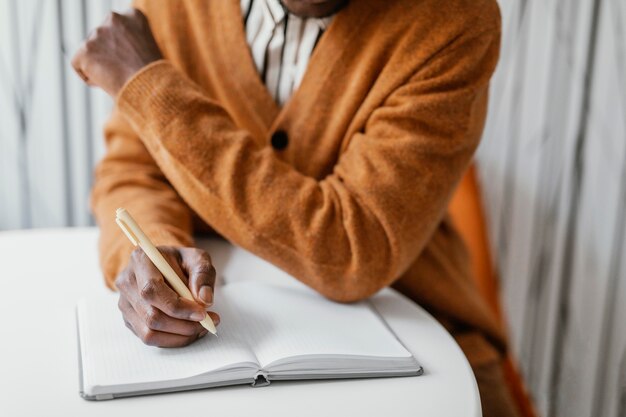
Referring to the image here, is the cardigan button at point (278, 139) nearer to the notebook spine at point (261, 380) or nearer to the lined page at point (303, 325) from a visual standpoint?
the lined page at point (303, 325)

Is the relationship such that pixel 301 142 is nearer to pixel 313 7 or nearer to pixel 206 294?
pixel 313 7

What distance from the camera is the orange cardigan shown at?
96 cm

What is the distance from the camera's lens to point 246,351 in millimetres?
789

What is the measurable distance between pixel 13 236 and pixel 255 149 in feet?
1.58

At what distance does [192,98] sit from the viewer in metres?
0.97

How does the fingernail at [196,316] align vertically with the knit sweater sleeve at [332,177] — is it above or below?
below

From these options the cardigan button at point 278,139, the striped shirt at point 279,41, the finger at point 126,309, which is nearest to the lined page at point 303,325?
the finger at point 126,309

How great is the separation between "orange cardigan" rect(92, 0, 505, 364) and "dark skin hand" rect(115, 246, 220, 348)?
13 cm

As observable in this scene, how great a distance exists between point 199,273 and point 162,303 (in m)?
0.06

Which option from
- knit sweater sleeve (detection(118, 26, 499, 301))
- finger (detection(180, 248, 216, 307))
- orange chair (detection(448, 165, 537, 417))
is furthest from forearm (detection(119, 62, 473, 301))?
orange chair (detection(448, 165, 537, 417))

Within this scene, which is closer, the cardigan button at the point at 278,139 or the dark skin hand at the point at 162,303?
the dark skin hand at the point at 162,303

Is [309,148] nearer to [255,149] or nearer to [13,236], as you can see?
[255,149]

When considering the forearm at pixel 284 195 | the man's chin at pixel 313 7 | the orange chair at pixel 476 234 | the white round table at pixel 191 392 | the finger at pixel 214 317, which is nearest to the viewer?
the white round table at pixel 191 392

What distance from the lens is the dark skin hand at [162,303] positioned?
79 cm
